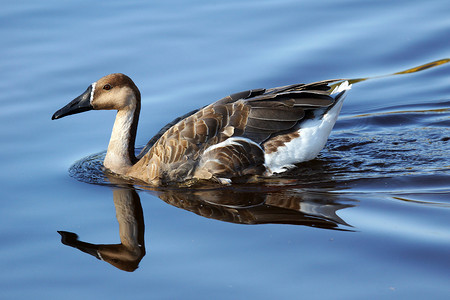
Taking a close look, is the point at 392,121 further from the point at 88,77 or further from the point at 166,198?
the point at 88,77

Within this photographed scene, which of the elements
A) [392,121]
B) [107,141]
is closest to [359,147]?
[392,121]

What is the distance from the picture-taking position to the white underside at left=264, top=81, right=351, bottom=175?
8586mm

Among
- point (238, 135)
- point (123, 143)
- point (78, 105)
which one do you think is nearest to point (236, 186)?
point (238, 135)

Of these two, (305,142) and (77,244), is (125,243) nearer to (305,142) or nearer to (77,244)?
(77,244)

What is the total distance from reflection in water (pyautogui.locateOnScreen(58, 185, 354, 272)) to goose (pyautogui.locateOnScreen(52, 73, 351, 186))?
41cm

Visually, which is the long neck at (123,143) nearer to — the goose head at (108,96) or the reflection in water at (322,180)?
the goose head at (108,96)

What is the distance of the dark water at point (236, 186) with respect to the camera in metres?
6.07

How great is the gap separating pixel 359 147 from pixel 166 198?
2900mm

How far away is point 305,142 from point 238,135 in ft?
2.78

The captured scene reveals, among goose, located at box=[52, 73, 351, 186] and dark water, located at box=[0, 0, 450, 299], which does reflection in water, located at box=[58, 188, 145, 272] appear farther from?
goose, located at box=[52, 73, 351, 186]

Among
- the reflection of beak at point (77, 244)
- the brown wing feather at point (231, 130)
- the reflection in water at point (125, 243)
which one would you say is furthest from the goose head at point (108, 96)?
the reflection of beak at point (77, 244)

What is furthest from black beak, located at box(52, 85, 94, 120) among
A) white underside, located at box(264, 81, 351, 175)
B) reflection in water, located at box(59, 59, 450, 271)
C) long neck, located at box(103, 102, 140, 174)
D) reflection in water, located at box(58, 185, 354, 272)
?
white underside, located at box(264, 81, 351, 175)

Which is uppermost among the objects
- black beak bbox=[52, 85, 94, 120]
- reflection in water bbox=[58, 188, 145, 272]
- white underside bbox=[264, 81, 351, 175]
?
black beak bbox=[52, 85, 94, 120]

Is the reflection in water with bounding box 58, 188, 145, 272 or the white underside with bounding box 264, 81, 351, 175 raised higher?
the white underside with bounding box 264, 81, 351, 175
